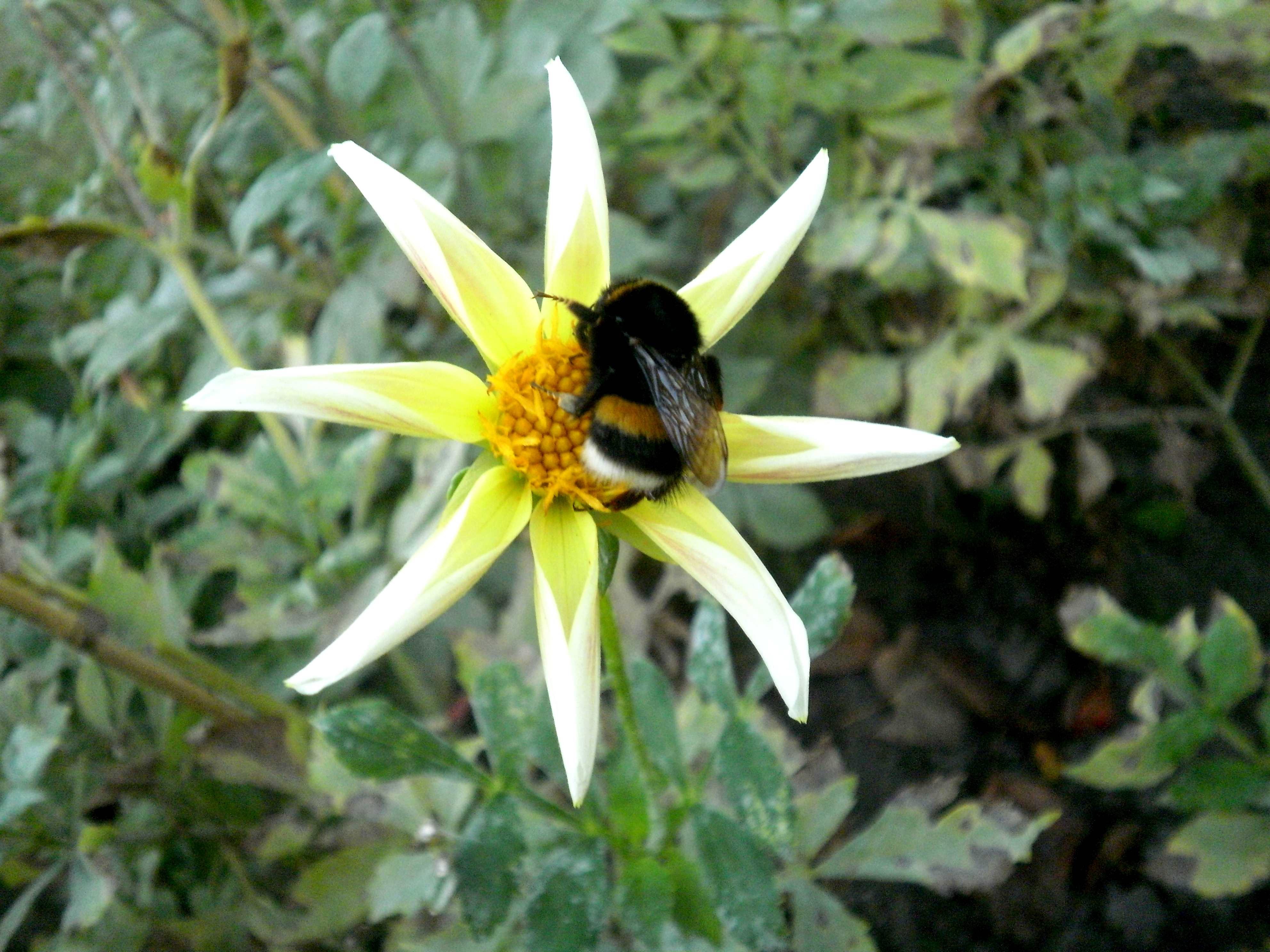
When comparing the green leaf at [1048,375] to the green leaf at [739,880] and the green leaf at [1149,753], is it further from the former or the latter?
the green leaf at [739,880]

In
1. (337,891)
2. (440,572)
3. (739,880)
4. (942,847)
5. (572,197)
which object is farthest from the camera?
(337,891)

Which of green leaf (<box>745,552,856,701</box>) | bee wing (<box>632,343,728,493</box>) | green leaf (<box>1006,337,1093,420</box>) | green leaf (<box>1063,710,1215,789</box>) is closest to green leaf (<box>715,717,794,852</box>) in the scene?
green leaf (<box>745,552,856,701</box>)

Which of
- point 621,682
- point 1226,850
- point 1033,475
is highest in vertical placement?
point 621,682

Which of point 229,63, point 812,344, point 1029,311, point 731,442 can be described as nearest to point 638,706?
point 731,442

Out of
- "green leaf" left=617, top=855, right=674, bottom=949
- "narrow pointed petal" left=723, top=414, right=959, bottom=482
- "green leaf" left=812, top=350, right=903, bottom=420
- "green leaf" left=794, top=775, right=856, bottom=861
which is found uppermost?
"narrow pointed petal" left=723, top=414, right=959, bottom=482

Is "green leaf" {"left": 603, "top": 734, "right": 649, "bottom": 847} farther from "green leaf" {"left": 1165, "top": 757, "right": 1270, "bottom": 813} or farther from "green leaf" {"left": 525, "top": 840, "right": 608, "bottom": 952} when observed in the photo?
"green leaf" {"left": 1165, "top": 757, "right": 1270, "bottom": 813}

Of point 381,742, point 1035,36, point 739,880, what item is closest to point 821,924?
point 739,880

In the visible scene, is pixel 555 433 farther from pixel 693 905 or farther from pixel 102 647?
pixel 102 647
